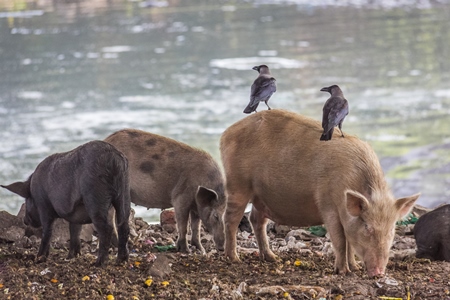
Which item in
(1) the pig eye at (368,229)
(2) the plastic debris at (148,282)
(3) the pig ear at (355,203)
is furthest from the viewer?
(1) the pig eye at (368,229)

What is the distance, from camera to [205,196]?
23.1 feet

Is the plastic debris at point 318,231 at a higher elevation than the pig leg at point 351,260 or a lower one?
lower

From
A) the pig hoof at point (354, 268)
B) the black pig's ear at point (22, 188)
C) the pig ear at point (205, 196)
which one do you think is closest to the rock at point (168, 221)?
the pig ear at point (205, 196)

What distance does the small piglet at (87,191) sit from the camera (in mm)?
5660

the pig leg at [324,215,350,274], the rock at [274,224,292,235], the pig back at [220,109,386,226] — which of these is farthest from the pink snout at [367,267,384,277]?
the rock at [274,224,292,235]

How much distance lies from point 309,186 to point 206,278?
110 centimetres

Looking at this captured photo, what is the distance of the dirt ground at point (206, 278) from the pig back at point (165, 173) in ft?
1.98

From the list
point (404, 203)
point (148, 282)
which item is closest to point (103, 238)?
point (148, 282)

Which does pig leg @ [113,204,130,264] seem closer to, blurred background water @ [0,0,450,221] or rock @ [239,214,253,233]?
rock @ [239,214,253,233]

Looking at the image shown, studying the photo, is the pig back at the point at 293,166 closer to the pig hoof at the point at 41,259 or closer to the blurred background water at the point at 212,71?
the pig hoof at the point at 41,259

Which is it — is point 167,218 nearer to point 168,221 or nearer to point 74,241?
point 168,221

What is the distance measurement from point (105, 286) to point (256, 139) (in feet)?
6.44

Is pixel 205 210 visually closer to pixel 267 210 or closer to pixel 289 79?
pixel 267 210

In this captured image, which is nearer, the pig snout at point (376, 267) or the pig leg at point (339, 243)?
the pig snout at point (376, 267)
